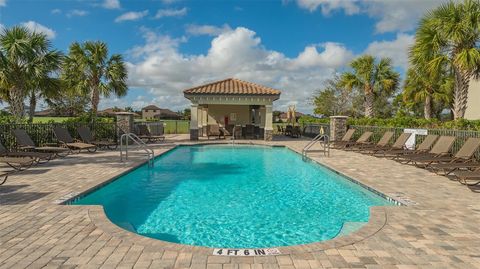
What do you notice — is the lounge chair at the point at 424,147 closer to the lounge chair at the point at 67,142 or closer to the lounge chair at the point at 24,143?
the lounge chair at the point at 67,142

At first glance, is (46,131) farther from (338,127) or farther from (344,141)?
(338,127)

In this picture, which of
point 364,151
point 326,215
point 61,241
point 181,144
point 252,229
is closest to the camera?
point 61,241

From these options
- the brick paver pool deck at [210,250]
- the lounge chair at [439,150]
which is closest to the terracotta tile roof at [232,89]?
the lounge chair at [439,150]

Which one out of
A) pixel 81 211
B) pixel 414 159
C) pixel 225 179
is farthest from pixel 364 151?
pixel 81 211

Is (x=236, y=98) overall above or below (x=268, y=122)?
above

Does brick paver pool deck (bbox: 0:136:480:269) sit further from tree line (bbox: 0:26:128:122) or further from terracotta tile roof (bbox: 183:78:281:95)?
terracotta tile roof (bbox: 183:78:281:95)

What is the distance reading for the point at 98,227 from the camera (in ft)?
15.8

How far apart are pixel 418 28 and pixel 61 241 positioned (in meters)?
17.9

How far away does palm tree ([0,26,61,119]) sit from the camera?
15.1 metres

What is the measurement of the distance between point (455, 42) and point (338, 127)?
23.1 feet

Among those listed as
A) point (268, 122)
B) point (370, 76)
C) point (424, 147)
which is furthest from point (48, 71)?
point (370, 76)

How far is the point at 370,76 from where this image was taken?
27.4 metres

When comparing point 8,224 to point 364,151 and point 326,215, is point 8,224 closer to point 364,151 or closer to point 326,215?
point 326,215

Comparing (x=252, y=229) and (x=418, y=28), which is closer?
(x=252, y=229)
